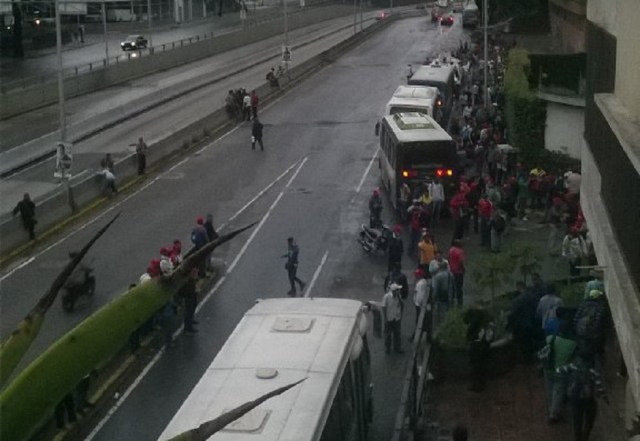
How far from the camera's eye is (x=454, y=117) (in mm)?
42656

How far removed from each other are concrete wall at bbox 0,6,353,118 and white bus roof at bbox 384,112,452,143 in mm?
23415

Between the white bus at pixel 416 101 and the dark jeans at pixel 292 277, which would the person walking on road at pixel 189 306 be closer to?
the dark jeans at pixel 292 277

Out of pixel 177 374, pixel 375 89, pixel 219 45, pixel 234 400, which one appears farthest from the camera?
pixel 219 45

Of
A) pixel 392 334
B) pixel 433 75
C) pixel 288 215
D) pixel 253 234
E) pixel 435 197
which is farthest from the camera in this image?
pixel 433 75

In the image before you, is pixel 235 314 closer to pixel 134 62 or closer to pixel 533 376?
pixel 533 376

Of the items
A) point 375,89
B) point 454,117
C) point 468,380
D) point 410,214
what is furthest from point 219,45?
point 468,380

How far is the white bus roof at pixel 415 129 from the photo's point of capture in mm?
28906

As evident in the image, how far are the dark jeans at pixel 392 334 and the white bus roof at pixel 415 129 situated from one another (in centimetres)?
1152

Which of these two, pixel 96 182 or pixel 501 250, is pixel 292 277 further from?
pixel 96 182

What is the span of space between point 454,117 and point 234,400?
110 feet

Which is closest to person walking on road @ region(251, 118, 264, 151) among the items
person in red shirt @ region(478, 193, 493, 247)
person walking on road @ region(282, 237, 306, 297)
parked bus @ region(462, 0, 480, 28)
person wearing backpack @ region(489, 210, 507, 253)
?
person in red shirt @ region(478, 193, 493, 247)

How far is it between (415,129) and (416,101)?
7.21 meters

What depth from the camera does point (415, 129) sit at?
30.0 metres

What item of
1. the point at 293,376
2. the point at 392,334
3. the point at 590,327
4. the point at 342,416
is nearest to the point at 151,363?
the point at 392,334
